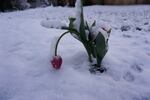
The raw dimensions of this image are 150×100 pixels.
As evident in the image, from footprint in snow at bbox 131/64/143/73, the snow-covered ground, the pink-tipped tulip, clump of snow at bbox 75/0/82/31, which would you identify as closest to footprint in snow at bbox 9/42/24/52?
the snow-covered ground

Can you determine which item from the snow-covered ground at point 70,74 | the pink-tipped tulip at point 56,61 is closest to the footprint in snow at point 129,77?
the snow-covered ground at point 70,74

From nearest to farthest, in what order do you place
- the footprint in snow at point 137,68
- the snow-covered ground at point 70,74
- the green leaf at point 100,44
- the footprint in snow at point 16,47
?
the snow-covered ground at point 70,74 → the green leaf at point 100,44 → the footprint in snow at point 137,68 → the footprint in snow at point 16,47

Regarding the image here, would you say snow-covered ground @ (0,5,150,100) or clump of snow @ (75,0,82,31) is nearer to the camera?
snow-covered ground @ (0,5,150,100)

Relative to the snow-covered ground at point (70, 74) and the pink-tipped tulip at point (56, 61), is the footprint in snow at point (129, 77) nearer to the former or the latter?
the snow-covered ground at point (70, 74)

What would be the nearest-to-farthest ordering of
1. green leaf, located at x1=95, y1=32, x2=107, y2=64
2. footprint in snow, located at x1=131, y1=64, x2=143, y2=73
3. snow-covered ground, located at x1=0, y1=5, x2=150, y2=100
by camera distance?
snow-covered ground, located at x1=0, y1=5, x2=150, y2=100 < green leaf, located at x1=95, y1=32, x2=107, y2=64 < footprint in snow, located at x1=131, y1=64, x2=143, y2=73

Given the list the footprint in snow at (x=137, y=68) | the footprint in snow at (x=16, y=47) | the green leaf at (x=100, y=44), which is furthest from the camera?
the footprint in snow at (x=16, y=47)

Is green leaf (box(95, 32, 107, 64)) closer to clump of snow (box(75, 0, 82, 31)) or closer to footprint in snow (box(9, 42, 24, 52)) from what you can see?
clump of snow (box(75, 0, 82, 31))

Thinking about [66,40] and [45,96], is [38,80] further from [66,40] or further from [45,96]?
[66,40]

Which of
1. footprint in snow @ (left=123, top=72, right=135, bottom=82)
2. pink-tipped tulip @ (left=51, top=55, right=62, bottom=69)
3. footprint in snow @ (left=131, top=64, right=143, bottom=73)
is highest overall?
pink-tipped tulip @ (left=51, top=55, right=62, bottom=69)

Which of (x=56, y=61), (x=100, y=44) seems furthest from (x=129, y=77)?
(x=56, y=61)

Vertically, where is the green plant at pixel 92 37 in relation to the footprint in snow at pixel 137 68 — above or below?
above

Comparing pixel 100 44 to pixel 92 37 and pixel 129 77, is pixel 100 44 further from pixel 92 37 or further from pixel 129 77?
pixel 129 77

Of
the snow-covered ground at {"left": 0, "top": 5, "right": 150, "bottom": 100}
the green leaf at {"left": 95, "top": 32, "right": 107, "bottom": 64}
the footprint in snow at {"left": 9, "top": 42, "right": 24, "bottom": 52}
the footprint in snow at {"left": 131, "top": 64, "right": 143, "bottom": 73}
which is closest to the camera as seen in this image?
the snow-covered ground at {"left": 0, "top": 5, "right": 150, "bottom": 100}

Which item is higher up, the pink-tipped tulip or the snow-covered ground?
the pink-tipped tulip
